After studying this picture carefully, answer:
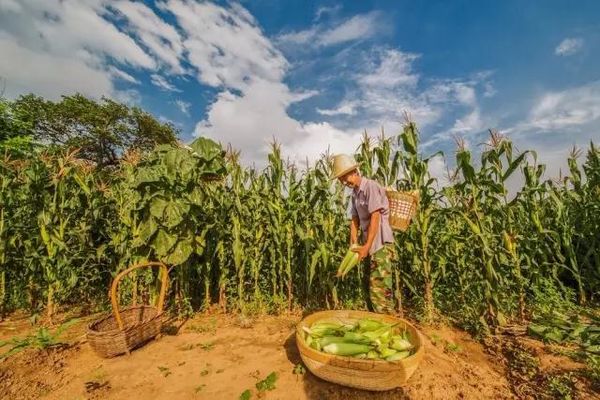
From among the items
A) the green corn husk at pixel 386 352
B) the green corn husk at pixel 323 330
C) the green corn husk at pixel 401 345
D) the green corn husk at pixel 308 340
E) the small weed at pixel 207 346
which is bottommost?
the small weed at pixel 207 346

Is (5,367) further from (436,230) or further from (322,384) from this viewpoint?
(436,230)

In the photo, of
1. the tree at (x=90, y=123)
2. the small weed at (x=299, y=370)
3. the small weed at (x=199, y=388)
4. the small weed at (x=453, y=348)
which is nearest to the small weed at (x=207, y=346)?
the small weed at (x=199, y=388)

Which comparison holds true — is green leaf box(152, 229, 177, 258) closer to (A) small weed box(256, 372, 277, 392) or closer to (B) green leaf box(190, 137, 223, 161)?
(B) green leaf box(190, 137, 223, 161)

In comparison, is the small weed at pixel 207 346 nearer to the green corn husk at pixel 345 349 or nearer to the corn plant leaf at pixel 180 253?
the corn plant leaf at pixel 180 253

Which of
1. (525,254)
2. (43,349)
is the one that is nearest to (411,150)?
(525,254)

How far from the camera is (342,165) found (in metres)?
3.74

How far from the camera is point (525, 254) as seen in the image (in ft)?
15.2

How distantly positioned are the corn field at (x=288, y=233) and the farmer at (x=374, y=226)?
64cm

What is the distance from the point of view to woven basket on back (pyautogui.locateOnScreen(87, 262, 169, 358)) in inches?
135

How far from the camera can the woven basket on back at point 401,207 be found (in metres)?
3.93

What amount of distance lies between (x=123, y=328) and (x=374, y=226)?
3042mm

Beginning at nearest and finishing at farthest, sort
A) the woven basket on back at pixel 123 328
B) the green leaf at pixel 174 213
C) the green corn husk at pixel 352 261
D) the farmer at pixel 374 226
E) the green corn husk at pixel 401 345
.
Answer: the green corn husk at pixel 401 345
the woven basket on back at pixel 123 328
the green corn husk at pixel 352 261
the farmer at pixel 374 226
the green leaf at pixel 174 213

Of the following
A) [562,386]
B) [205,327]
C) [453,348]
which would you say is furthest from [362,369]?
[205,327]

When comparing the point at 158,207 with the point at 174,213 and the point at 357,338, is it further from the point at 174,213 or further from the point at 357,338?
the point at 357,338
